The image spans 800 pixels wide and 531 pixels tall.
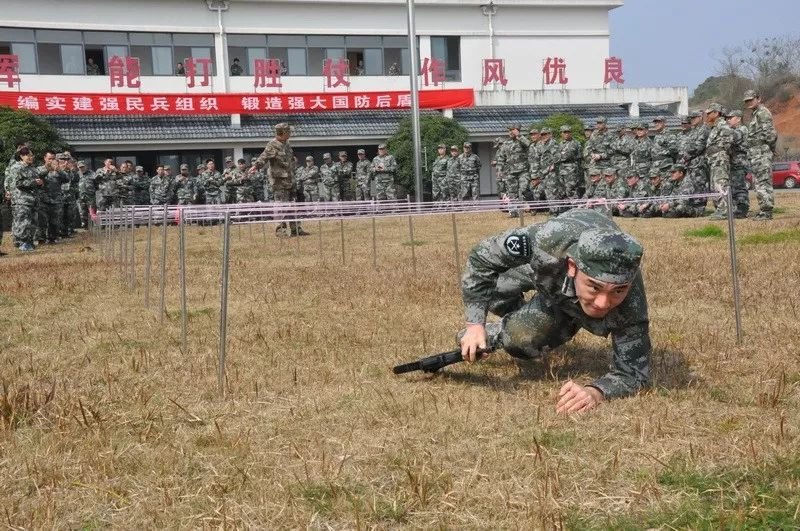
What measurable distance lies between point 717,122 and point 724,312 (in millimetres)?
8474

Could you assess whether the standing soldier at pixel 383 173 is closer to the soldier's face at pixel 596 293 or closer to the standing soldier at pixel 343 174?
the standing soldier at pixel 343 174

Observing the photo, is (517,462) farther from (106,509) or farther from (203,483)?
(106,509)

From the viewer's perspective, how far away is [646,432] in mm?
3562

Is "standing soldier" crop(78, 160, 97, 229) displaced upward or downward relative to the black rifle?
upward

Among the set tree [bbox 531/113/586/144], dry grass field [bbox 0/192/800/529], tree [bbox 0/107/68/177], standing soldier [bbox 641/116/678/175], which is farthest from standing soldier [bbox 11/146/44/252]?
tree [bbox 531/113/586/144]

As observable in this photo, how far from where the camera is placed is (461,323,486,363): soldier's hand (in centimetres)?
415

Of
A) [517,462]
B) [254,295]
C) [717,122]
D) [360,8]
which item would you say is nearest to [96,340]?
[254,295]

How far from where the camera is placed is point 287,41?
3108 centimetres

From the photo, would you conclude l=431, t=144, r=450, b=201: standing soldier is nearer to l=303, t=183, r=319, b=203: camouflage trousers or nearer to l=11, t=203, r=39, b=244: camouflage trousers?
l=303, t=183, r=319, b=203: camouflage trousers

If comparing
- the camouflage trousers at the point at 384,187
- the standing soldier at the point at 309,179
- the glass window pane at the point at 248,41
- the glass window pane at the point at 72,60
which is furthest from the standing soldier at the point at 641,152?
the glass window pane at the point at 72,60

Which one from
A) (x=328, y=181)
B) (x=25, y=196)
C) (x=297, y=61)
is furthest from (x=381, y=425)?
(x=297, y=61)

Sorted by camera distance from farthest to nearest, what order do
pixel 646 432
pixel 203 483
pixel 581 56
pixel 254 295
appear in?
pixel 581 56
pixel 254 295
pixel 646 432
pixel 203 483

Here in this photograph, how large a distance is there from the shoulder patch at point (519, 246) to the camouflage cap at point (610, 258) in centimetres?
46

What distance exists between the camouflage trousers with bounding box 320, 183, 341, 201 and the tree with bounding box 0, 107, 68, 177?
25.1 feet
